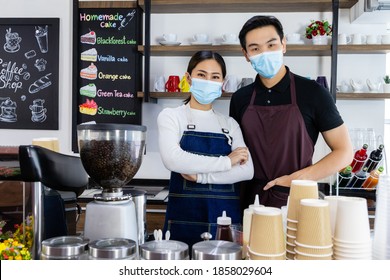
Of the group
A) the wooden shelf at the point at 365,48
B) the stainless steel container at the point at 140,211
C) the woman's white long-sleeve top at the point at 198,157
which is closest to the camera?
the stainless steel container at the point at 140,211

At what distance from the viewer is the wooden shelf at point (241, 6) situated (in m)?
3.10

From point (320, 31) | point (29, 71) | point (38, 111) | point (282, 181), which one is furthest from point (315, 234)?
Answer: point (29, 71)

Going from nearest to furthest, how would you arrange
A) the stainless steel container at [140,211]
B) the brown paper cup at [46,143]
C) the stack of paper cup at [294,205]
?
the stack of paper cup at [294,205] < the stainless steel container at [140,211] < the brown paper cup at [46,143]

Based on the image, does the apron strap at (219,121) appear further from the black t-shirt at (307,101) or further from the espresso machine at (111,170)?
the espresso machine at (111,170)

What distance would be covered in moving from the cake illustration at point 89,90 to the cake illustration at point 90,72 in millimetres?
67

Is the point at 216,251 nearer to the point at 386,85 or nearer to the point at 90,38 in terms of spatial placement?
the point at 386,85

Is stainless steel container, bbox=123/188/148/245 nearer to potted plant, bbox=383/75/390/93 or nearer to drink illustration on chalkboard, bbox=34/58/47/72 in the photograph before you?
potted plant, bbox=383/75/390/93

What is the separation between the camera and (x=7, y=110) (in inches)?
139

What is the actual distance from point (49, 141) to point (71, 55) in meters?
2.20

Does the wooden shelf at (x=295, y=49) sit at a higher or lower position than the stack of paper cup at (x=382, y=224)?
higher

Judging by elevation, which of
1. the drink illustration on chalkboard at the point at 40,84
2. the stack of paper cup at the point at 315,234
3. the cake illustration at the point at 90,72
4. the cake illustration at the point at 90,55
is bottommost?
the stack of paper cup at the point at 315,234

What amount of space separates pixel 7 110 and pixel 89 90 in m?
0.77

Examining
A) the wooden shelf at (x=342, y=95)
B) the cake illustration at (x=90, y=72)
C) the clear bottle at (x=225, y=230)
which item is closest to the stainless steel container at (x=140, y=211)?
the clear bottle at (x=225, y=230)

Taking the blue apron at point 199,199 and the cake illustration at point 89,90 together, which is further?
the cake illustration at point 89,90
